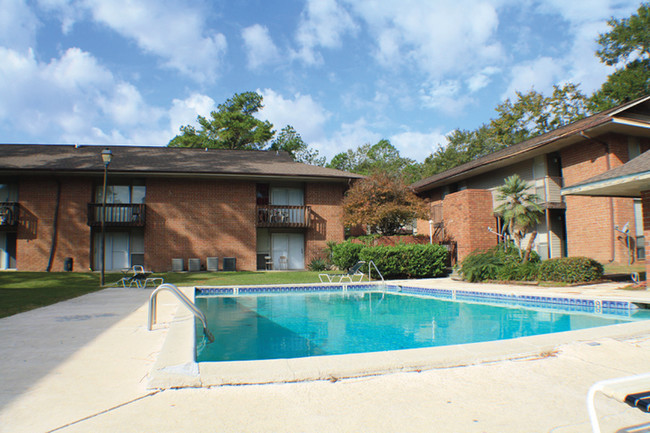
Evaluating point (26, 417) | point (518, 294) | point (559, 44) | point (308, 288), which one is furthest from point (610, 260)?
point (26, 417)

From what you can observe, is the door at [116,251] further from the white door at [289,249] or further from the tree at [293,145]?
the tree at [293,145]

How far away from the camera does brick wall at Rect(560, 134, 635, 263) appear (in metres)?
14.4

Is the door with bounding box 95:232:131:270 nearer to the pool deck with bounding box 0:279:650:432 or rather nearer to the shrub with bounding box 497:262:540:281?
the pool deck with bounding box 0:279:650:432

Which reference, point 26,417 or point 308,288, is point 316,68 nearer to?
point 308,288

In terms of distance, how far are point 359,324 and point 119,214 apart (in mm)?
16303

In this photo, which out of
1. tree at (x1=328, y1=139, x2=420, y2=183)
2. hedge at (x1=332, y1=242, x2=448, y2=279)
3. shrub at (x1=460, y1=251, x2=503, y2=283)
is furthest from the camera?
tree at (x1=328, y1=139, x2=420, y2=183)

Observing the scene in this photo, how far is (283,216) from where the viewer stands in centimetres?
2106

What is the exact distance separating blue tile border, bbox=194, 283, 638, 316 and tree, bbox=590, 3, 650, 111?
86.1ft

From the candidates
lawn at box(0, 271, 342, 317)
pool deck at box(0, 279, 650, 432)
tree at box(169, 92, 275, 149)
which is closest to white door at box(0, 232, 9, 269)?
lawn at box(0, 271, 342, 317)

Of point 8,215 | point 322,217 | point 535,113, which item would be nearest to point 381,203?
point 322,217

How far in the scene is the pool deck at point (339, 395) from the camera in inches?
→ 99.0

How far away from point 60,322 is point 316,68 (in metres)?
20.3

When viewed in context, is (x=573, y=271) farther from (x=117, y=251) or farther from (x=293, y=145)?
(x=293, y=145)

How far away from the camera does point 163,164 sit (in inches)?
819
